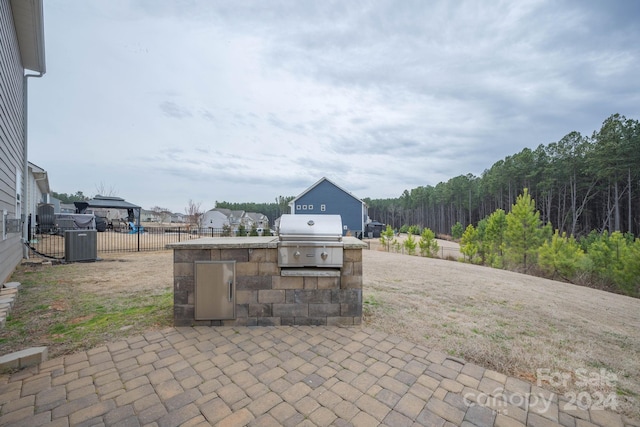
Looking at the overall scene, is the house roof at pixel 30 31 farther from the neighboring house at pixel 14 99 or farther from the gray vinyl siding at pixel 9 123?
the gray vinyl siding at pixel 9 123

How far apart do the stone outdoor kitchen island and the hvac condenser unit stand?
7226 millimetres

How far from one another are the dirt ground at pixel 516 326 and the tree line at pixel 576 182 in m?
21.5

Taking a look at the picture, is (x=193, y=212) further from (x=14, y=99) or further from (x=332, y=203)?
(x=14, y=99)

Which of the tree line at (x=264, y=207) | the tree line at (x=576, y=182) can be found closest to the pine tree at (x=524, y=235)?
the tree line at (x=576, y=182)

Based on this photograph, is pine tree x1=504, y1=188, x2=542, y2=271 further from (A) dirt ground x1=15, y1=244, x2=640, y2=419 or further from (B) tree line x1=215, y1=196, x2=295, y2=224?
(B) tree line x1=215, y1=196, x2=295, y2=224

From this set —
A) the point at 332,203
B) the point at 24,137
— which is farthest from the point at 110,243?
the point at 332,203

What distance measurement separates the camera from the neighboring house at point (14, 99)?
191 inches

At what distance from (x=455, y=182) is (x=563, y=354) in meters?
47.2

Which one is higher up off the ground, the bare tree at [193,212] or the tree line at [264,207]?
the tree line at [264,207]

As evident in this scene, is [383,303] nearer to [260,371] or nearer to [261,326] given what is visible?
[261,326]

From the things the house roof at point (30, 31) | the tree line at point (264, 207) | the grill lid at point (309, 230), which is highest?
the house roof at point (30, 31)

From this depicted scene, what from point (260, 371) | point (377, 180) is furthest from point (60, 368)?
point (377, 180)

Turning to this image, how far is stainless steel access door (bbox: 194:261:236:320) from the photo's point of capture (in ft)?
10.3

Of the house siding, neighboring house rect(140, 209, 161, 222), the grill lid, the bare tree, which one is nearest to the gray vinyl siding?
the grill lid
